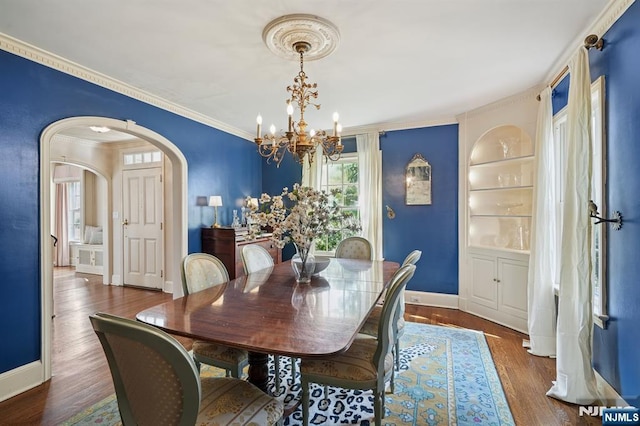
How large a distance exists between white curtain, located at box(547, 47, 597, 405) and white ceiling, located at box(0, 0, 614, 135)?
1.77 ft

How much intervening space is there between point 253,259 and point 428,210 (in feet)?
8.91

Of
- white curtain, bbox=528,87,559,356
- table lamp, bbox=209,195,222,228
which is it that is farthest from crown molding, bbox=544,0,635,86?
table lamp, bbox=209,195,222,228

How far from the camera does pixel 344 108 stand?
3922 millimetres

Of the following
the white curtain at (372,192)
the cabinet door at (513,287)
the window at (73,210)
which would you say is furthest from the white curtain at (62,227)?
the cabinet door at (513,287)

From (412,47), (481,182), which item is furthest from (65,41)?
(481,182)

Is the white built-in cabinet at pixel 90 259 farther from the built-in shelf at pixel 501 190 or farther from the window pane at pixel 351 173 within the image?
the built-in shelf at pixel 501 190

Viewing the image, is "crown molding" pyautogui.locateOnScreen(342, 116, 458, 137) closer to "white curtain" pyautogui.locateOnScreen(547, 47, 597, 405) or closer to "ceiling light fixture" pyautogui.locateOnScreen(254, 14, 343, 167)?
"white curtain" pyautogui.locateOnScreen(547, 47, 597, 405)

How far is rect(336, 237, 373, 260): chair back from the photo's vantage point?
11.9 ft

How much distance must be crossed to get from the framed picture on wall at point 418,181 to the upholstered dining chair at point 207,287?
3047mm

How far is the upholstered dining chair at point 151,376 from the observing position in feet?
3.54

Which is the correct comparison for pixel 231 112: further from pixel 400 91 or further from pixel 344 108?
pixel 400 91

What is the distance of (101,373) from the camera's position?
2.62m

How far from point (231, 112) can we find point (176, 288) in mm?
2422

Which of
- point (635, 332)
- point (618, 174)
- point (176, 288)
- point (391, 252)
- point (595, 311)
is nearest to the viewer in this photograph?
point (635, 332)
